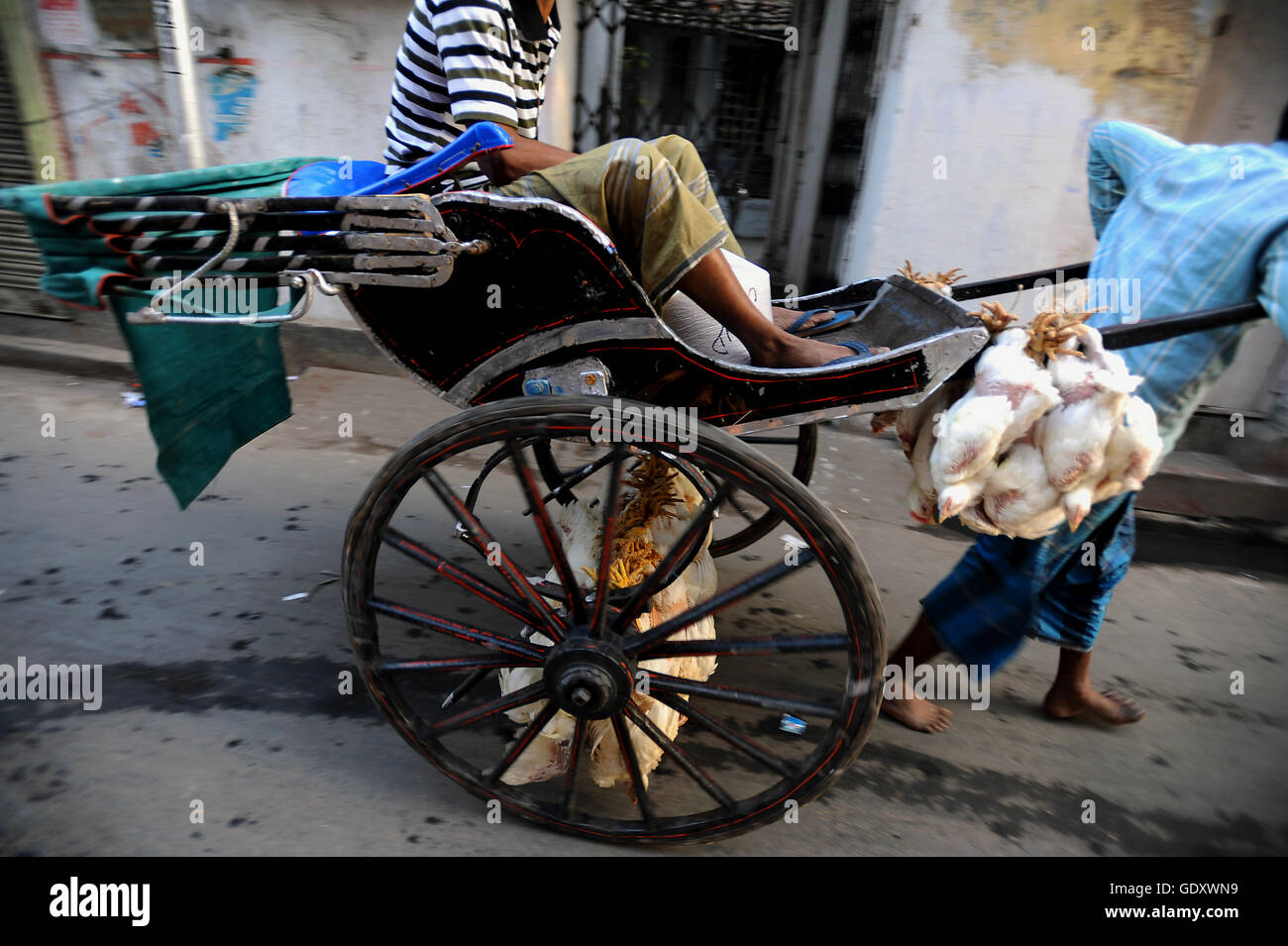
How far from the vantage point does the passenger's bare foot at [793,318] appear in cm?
204

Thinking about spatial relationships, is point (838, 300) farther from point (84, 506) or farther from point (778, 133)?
point (778, 133)

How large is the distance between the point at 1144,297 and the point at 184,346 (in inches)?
91.0

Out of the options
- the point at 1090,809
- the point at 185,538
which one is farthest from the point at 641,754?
the point at 185,538

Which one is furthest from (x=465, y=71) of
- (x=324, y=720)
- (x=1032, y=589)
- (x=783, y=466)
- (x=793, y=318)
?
(x=1032, y=589)

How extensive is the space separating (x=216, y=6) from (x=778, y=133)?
3515mm

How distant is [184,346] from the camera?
5.94 ft

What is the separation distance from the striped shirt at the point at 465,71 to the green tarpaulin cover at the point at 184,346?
1.16 ft

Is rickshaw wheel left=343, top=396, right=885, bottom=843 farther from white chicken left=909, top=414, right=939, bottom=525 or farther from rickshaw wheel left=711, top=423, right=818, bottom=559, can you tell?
rickshaw wheel left=711, top=423, right=818, bottom=559

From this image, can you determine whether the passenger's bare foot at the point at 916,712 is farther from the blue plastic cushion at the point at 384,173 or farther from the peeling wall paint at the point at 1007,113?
the peeling wall paint at the point at 1007,113

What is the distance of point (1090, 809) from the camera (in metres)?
2.07

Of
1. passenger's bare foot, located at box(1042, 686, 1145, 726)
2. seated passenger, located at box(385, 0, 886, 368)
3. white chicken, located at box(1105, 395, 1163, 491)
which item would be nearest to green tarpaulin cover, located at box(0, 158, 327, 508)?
seated passenger, located at box(385, 0, 886, 368)

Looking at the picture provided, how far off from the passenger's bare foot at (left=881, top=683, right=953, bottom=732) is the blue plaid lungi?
0.81 ft

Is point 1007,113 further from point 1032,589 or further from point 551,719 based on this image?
point 551,719

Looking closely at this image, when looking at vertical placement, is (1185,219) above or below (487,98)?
below
